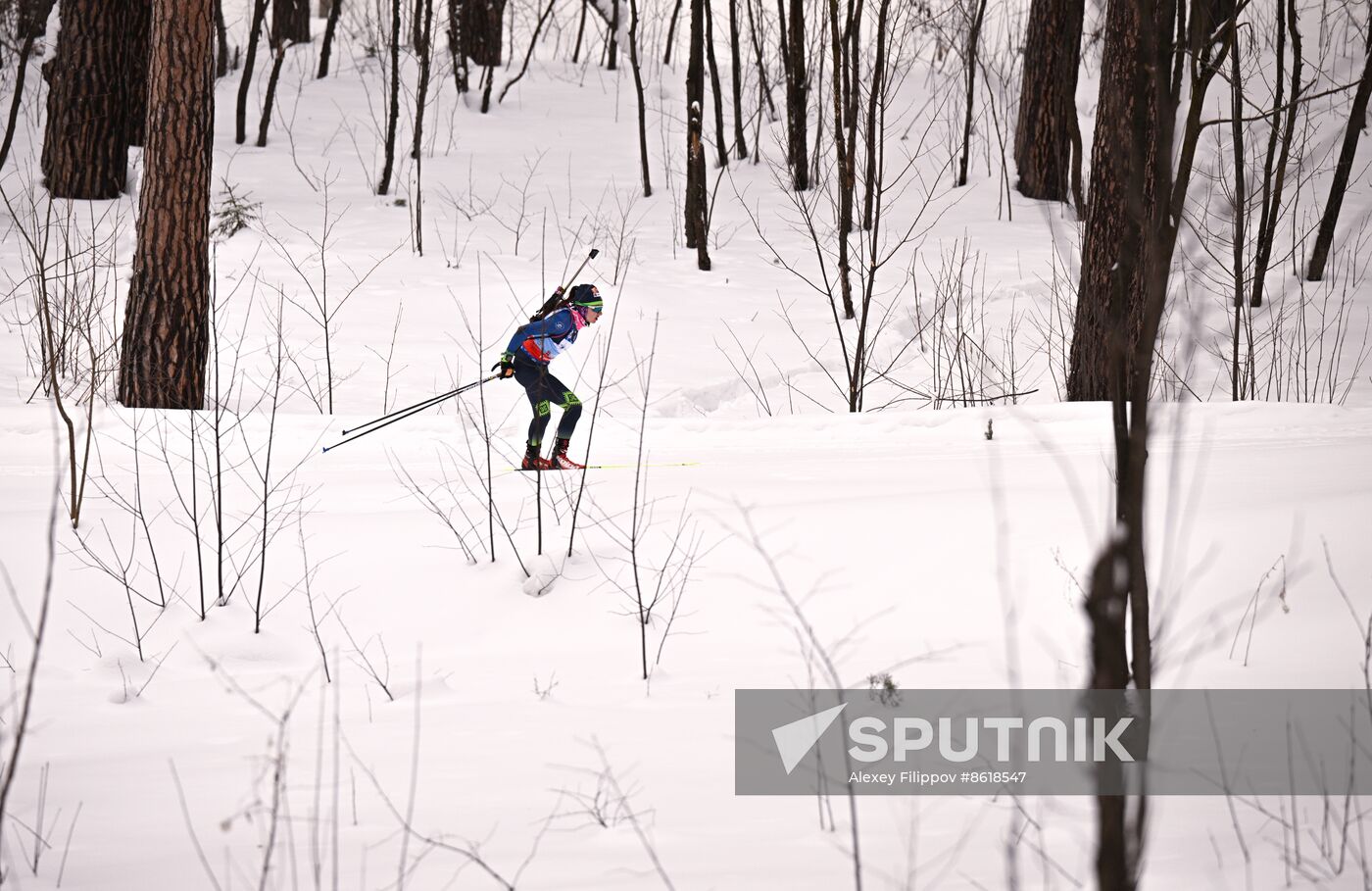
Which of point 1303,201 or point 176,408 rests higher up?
point 1303,201

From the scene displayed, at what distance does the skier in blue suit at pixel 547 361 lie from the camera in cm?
614

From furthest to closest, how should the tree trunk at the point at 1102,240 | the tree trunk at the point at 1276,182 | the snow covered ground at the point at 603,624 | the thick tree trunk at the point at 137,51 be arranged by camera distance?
the thick tree trunk at the point at 137,51 < the tree trunk at the point at 1276,182 < the tree trunk at the point at 1102,240 < the snow covered ground at the point at 603,624

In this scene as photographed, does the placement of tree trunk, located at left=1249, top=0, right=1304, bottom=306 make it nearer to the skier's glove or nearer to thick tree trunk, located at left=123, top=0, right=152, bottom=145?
the skier's glove

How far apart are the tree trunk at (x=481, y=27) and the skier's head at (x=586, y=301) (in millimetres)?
13602

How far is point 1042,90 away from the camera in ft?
46.3

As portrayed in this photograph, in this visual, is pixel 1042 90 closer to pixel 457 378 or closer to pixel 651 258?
pixel 651 258

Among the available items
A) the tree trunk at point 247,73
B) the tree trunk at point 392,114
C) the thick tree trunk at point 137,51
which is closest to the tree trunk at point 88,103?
the thick tree trunk at point 137,51

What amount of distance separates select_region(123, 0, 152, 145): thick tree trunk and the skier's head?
8.04 metres

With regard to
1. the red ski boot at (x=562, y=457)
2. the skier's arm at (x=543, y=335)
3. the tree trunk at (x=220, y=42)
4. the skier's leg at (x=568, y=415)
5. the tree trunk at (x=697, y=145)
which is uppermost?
the tree trunk at (x=220, y=42)

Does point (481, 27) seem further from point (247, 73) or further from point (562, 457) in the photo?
point (562, 457)

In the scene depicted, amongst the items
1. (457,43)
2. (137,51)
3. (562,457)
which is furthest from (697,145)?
(457,43)

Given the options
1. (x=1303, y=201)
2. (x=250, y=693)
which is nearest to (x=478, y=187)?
(x=1303, y=201)

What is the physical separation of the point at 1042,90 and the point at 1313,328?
192 inches

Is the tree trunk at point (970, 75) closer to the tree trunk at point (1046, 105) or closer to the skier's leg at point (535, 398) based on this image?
the tree trunk at point (1046, 105)
